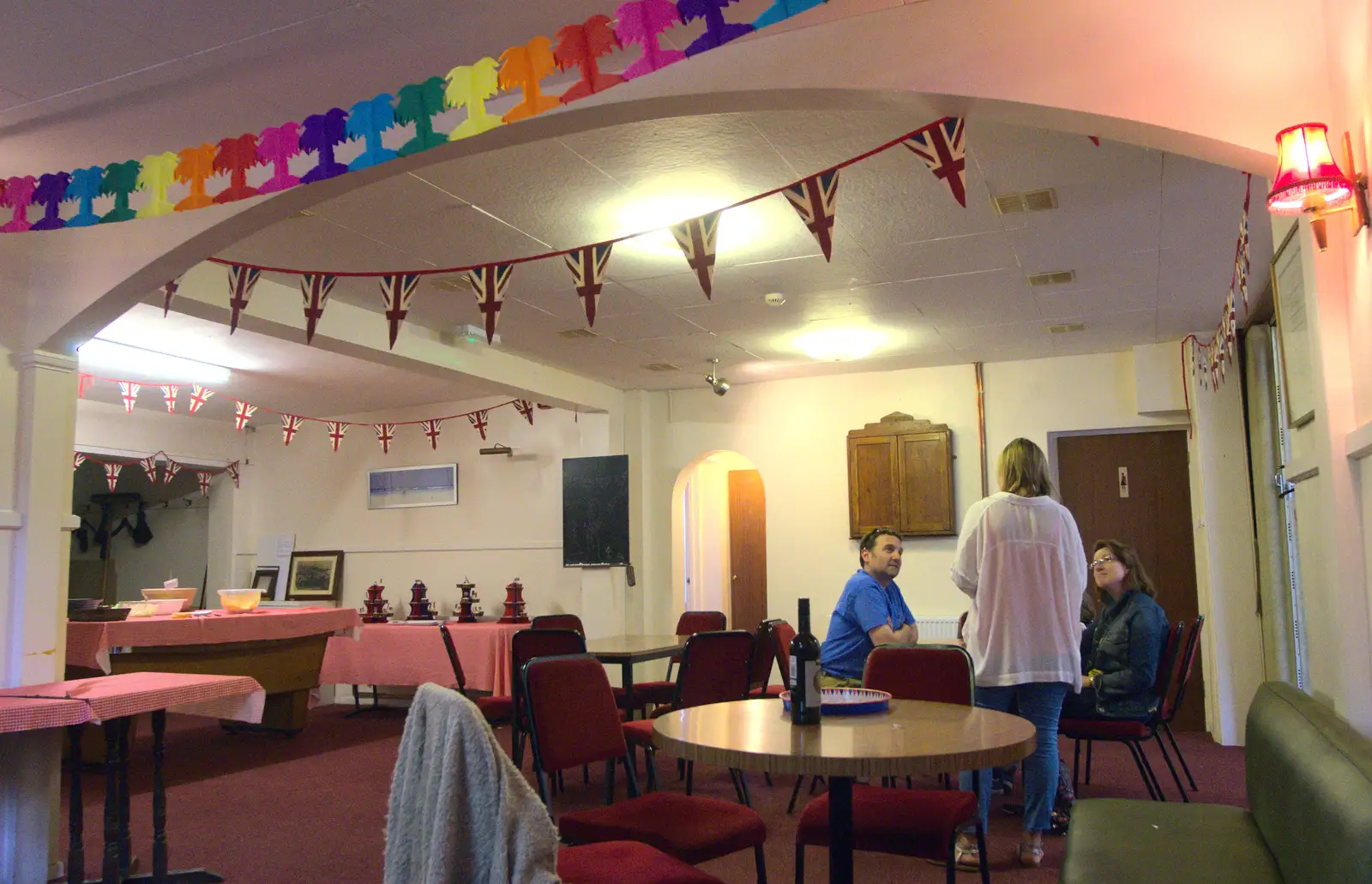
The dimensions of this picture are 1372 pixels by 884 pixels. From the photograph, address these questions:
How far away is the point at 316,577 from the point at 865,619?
729cm

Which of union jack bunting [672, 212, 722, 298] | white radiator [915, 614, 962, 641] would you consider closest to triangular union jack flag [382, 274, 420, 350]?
union jack bunting [672, 212, 722, 298]

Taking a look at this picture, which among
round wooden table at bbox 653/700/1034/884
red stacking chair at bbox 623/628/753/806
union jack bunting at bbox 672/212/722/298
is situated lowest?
red stacking chair at bbox 623/628/753/806

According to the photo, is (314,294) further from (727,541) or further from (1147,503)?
(727,541)

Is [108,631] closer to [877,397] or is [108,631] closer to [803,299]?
[803,299]

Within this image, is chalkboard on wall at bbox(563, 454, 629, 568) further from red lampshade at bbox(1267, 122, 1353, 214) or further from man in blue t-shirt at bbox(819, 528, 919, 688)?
red lampshade at bbox(1267, 122, 1353, 214)

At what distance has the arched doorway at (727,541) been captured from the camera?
A: 34.8 feet

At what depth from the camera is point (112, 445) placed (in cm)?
955

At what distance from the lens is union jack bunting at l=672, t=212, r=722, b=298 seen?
4.05m

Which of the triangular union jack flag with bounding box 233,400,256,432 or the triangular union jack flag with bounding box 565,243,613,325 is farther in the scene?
the triangular union jack flag with bounding box 233,400,256,432

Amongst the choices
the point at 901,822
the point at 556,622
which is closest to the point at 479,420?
the point at 556,622

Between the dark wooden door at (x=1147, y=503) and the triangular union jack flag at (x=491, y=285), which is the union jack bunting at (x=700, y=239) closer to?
the triangular union jack flag at (x=491, y=285)

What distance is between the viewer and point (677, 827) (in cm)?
269

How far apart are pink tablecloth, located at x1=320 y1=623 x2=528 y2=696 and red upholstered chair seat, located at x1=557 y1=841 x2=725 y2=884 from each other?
5341 mm

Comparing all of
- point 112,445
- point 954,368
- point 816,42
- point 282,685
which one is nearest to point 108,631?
point 282,685
